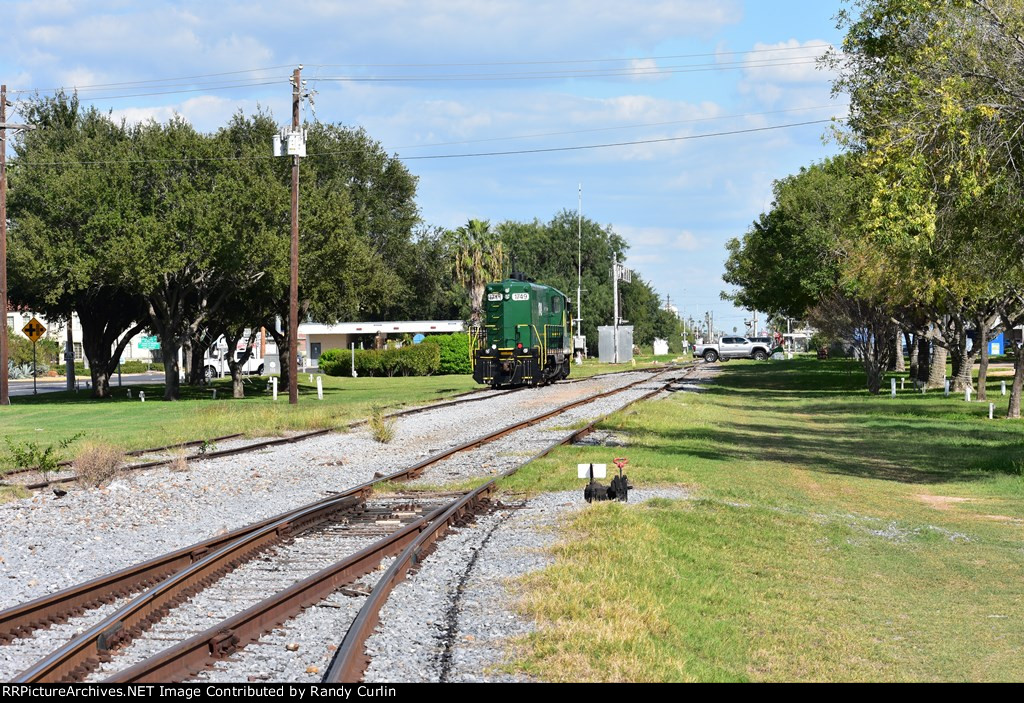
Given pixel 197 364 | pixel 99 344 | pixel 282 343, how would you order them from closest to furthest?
pixel 99 344 → pixel 282 343 → pixel 197 364

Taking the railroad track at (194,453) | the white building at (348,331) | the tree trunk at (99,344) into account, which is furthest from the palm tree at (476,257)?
the railroad track at (194,453)

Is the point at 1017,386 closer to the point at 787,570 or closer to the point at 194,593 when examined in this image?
the point at 787,570

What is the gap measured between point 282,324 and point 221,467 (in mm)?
40957

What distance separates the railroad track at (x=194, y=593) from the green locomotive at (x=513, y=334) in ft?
94.2

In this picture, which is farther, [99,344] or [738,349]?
[738,349]

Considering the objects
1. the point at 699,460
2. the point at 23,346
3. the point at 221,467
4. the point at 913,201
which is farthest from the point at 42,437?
the point at 23,346

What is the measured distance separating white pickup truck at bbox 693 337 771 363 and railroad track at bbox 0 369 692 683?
89.0 meters

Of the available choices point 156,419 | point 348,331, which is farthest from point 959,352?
point 348,331

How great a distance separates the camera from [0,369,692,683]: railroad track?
7250 mm

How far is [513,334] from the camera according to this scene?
43688 mm

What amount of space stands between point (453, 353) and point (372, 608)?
6761cm

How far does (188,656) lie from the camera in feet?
24.1

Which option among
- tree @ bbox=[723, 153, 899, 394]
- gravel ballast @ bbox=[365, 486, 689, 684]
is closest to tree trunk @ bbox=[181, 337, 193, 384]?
tree @ bbox=[723, 153, 899, 394]

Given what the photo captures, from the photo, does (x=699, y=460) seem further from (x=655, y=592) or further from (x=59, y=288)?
(x=59, y=288)
